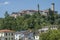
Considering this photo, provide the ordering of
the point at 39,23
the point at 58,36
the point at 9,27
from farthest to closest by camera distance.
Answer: the point at 39,23 < the point at 9,27 < the point at 58,36

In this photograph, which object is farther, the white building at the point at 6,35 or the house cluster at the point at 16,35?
the house cluster at the point at 16,35

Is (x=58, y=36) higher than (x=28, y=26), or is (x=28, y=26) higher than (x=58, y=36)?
(x=58, y=36)

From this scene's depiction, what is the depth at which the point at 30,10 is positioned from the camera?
590 feet

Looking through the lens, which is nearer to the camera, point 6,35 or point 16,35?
point 6,35

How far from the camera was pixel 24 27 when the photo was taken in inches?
4345

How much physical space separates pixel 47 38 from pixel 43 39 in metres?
1.28

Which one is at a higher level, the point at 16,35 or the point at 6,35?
the point at 6,35

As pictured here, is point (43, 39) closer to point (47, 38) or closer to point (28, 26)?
point (47, 38)

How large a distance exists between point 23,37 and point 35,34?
253 inches

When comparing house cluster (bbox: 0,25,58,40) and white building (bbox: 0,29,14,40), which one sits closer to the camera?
white building (bbox: 0,29,14,40)

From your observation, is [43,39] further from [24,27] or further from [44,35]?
[24,27]

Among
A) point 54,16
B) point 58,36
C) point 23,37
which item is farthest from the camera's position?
point 54,16

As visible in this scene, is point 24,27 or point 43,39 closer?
point 43,39

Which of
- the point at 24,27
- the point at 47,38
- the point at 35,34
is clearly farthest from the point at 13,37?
the point at 24,27
